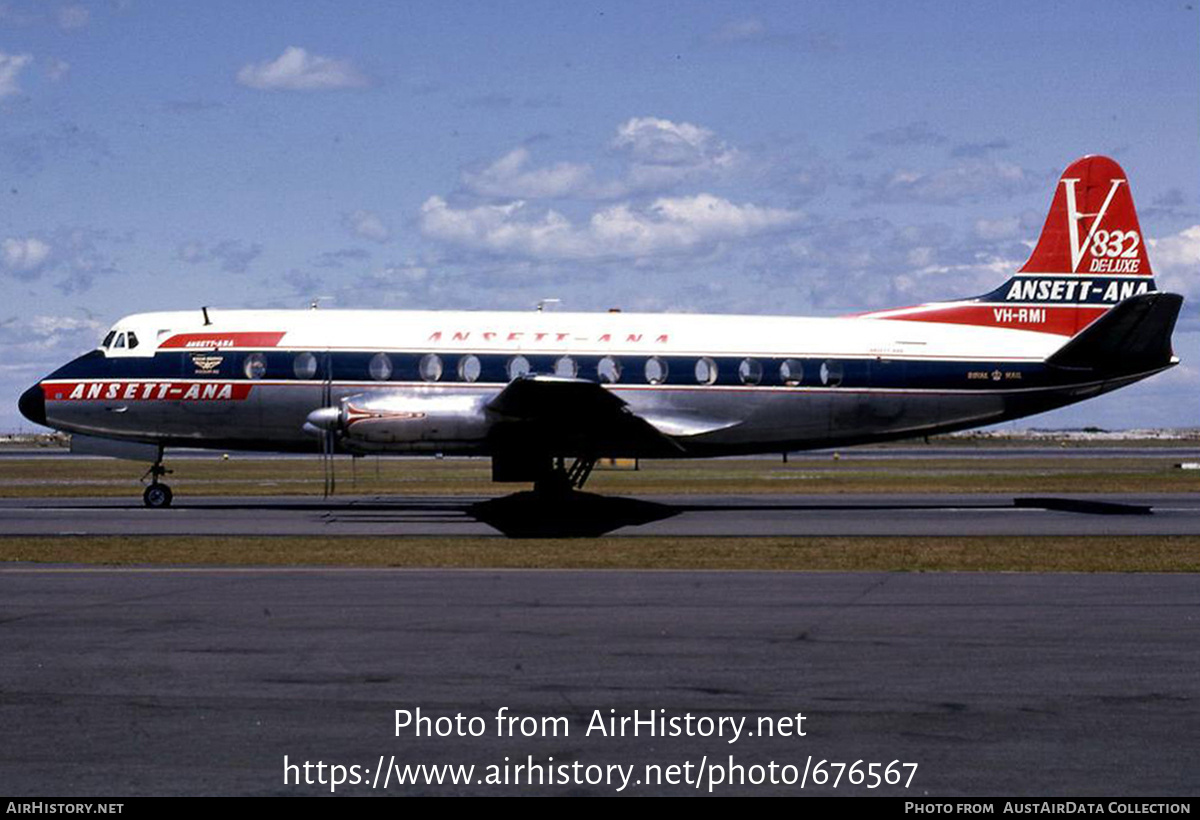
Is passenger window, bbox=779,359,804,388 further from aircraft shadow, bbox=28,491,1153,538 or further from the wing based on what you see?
aircraft shadow, bbox=28,491,1153,538

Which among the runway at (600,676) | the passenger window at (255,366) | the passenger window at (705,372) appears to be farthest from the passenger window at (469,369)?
the runway at (600,676)

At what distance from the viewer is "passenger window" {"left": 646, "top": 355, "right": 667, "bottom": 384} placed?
28281 millimetres

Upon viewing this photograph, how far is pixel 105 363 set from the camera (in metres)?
29.2

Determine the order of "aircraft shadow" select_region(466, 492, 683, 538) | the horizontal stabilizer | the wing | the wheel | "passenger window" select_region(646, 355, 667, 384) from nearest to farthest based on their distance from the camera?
the wing → "aircraft shadow" select_region(466, 492, 683, 538) → the horizontal stabilizer → "passenger window" select_region(646, 355, 667, 384) → the wheel

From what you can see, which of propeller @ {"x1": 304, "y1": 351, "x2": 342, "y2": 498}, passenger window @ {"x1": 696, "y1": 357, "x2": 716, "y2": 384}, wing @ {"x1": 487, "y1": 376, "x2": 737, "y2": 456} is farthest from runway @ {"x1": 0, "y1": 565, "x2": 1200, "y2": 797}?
passenger window @ {"x1": 696, "y1": 357, "x2": 716, "y2": 384}

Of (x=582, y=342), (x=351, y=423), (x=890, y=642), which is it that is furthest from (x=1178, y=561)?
(x=351, y=423)

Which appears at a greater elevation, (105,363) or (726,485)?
(105,363)

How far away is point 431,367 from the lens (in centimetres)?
2784

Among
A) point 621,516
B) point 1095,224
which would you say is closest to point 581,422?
point 621,516

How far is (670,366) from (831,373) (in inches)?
143

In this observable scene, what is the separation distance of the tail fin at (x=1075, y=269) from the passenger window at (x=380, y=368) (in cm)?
1133

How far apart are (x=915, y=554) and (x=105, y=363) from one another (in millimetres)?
18746

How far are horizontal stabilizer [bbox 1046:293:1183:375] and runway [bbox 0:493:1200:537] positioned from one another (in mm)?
3327

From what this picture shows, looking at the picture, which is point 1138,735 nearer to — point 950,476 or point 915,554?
point 915,554
